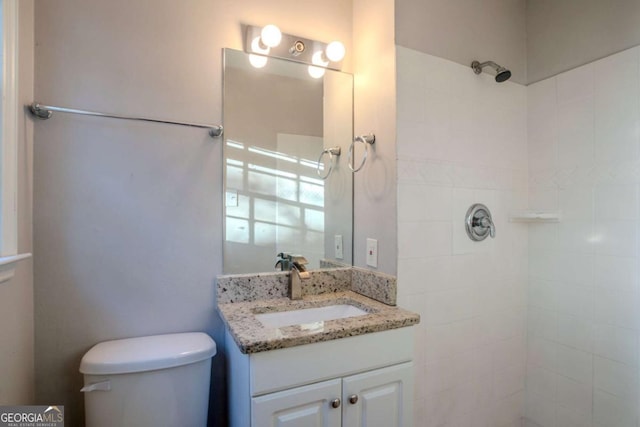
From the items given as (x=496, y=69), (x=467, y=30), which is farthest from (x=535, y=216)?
(x=467, y=30)

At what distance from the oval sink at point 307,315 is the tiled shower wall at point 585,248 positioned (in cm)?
108

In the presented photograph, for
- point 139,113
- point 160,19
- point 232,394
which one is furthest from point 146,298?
point 160,19

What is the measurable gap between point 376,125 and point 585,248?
45.4 inches

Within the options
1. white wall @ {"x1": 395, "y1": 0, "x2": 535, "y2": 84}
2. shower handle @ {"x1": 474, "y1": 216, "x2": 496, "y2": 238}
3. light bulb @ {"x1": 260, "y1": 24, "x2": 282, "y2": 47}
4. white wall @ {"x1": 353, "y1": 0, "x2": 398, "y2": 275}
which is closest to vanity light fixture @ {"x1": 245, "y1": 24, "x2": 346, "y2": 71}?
light bulb @ {"x1": 260, "y1": 24, "x2": 282, "y2": 47}

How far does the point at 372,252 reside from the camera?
147 centimetres

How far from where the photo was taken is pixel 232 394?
121 cm

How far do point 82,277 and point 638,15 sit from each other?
97.9 inches

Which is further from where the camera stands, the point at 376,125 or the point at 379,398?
the point at 376,125

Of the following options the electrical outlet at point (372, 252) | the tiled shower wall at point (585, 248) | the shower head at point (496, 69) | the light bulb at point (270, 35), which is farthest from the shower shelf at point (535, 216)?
the light bulb at point (270, 35)

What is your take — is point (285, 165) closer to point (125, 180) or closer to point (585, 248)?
point (125, 180)

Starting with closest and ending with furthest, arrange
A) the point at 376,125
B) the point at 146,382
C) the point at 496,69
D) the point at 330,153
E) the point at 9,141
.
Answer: the point at 9,141 → the point at 146,382 → the point at 376,125 → the point at 496,69 → the point at 330,153

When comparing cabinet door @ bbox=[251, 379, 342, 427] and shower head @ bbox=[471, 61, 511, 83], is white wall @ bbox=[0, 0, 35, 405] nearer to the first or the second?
cabinet door @ bbox=[251, 379, 342, 427]

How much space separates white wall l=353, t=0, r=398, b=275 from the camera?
1.36m

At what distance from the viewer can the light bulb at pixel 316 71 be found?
1.59 meters
